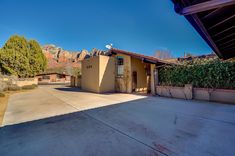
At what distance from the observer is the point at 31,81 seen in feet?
64.2

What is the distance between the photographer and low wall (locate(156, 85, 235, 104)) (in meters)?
6.67

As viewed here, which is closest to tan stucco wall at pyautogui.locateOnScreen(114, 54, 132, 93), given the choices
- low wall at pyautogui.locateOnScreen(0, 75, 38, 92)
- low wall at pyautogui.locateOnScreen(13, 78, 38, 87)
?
low wall at pyautogui.locateOnScreen(0, 75, 38, 92)

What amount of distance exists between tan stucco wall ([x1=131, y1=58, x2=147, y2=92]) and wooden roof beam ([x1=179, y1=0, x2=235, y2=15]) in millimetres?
10642

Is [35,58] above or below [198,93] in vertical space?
above

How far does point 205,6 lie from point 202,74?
7.27m

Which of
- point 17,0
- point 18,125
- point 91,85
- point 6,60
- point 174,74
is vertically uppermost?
point 17,0

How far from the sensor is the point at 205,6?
A: 178 cm

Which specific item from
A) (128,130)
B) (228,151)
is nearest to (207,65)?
(228,151)

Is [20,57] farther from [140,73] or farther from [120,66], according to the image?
[140,73]

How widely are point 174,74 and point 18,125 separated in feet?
31.2

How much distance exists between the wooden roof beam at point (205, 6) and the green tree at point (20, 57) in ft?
74.6

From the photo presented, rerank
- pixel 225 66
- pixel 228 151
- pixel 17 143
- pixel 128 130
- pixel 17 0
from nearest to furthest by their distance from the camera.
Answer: pixel 228 151 < pixel 17 143 < pixel 128 130 < pixel 225 66 < pixel 17 0

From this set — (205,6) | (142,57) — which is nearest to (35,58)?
(142,57)

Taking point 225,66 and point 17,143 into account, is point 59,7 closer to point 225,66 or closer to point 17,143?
point 17,143
